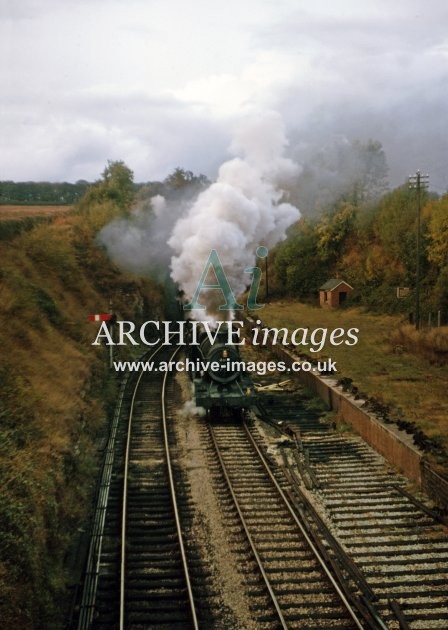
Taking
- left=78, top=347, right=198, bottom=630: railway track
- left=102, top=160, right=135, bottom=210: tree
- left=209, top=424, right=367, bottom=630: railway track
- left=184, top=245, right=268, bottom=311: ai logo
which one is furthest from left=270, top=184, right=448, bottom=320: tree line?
left=209, top=424, right=367, bottom=630: railway track

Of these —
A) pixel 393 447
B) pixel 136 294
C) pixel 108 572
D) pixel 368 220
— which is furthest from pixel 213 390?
pixel 368 220

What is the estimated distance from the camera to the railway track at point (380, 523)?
861 centimetres

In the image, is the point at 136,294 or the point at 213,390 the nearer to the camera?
the point at 213,390

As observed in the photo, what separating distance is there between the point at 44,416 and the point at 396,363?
1654 cm

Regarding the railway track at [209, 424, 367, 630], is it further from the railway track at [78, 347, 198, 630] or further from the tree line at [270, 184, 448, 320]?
the tree line at [270, 184, 448, 320]

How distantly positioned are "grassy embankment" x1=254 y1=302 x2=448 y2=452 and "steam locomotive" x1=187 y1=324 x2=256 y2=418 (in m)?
4.15

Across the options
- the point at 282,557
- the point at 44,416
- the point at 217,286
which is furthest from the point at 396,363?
the point at 282,557

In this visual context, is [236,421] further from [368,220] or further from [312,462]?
[368,220]

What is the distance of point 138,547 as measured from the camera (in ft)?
34.0

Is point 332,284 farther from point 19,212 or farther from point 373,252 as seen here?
point 19,212

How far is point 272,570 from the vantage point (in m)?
9.40

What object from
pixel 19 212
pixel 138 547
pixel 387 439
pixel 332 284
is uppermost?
pixel 19 212

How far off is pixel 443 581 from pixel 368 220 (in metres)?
43.0

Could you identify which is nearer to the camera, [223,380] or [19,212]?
[223,380]
